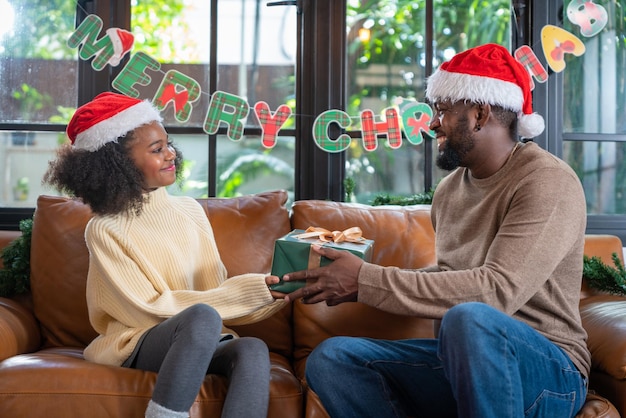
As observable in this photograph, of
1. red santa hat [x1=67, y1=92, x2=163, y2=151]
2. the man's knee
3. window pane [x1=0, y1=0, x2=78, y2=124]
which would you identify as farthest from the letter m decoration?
the man's knee

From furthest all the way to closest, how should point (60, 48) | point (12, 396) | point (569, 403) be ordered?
point (60, 48) → point (12, 396) → point (569, 403)

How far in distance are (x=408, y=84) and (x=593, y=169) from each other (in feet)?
2.85

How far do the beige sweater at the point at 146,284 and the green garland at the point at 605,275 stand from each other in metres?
1.08

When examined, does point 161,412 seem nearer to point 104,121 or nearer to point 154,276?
point 154,276

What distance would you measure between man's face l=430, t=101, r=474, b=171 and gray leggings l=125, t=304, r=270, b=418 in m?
0.70

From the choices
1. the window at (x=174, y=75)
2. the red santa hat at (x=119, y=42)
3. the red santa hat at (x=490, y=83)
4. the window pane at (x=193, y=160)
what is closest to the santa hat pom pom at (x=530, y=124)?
the red santa hat at (x=490, y=83)

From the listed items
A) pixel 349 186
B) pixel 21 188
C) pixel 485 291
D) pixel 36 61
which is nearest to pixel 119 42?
pixel 36 61

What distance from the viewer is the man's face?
2.01 metres

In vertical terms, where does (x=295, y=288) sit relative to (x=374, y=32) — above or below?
below

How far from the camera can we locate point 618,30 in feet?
10.5

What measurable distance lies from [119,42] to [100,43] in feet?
0.26

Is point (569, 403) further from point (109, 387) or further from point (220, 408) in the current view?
point (109, 387)

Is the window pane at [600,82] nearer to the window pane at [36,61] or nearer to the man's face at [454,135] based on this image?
the man's face at [454,135]

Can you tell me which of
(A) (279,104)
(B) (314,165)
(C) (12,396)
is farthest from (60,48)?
(C) (12,396)
